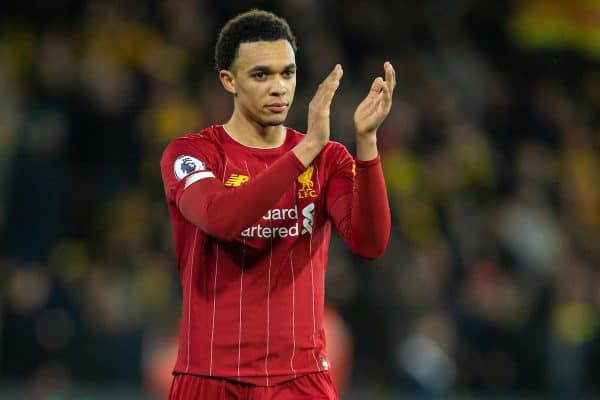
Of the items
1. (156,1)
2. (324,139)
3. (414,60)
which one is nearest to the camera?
(324,139)

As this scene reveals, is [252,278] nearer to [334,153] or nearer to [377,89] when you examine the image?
[334,153]

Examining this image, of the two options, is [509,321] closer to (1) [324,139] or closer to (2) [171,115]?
(2) [171,115]

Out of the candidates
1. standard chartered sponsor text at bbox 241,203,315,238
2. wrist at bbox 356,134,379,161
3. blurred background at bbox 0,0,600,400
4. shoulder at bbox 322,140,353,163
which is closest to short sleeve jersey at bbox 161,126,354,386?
standard chartered sponsor text at bbox 241,203,315,238

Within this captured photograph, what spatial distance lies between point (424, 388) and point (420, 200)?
2.04 metres

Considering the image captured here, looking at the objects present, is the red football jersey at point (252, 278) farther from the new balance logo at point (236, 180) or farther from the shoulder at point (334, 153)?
the shoulder at point (334, 153)

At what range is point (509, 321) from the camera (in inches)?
438

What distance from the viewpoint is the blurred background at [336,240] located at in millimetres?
10242

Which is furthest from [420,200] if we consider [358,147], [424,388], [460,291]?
[358,147]

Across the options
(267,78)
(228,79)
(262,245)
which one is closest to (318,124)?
(267,78)

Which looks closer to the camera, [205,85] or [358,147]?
[358,147]

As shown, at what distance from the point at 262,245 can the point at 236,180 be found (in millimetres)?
272

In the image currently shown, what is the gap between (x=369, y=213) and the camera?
4.48 m

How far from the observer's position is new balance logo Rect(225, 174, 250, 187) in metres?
4.65

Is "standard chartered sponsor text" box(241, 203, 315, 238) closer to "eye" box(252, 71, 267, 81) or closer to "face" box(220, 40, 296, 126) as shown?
"face" box(220, 40, 296, 126)
